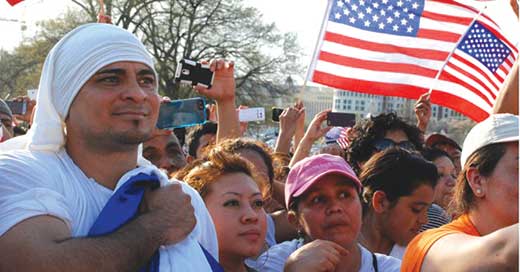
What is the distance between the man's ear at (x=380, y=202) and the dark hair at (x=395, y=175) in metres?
0.02

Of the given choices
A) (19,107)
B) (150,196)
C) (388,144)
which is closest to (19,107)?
(19,107)

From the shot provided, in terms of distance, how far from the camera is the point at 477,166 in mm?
2719

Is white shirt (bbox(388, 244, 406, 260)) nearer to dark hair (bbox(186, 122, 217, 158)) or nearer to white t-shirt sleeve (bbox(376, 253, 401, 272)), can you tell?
white t-shirt sleeve (bbox(376, 253, 401, 272))

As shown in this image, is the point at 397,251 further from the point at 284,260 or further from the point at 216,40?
the point at 216,40

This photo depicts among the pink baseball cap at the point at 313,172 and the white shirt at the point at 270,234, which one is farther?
the white shirt at the point at 270,234

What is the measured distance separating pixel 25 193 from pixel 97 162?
325 millimetres

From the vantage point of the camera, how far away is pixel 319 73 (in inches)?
257

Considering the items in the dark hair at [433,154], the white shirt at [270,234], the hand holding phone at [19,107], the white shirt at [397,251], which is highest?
the hand holding phone at [19,107]

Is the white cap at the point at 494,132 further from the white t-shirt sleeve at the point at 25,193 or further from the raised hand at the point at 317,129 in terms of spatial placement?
the raised hand at the point at 317,129

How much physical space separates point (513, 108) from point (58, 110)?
1958mm

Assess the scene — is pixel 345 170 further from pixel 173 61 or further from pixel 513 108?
pixel 173 61

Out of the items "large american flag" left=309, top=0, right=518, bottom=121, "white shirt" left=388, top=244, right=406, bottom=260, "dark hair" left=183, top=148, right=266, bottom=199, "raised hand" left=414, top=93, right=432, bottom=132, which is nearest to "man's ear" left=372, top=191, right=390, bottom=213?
"white shirt" left=388, top=244, right=406, bottom=260

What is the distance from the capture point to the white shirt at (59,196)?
90.7 inches

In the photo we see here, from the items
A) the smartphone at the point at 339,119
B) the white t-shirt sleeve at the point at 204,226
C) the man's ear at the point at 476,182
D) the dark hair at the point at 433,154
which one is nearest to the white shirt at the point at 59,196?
the white t-shirt sleeve at the point at 204,226
